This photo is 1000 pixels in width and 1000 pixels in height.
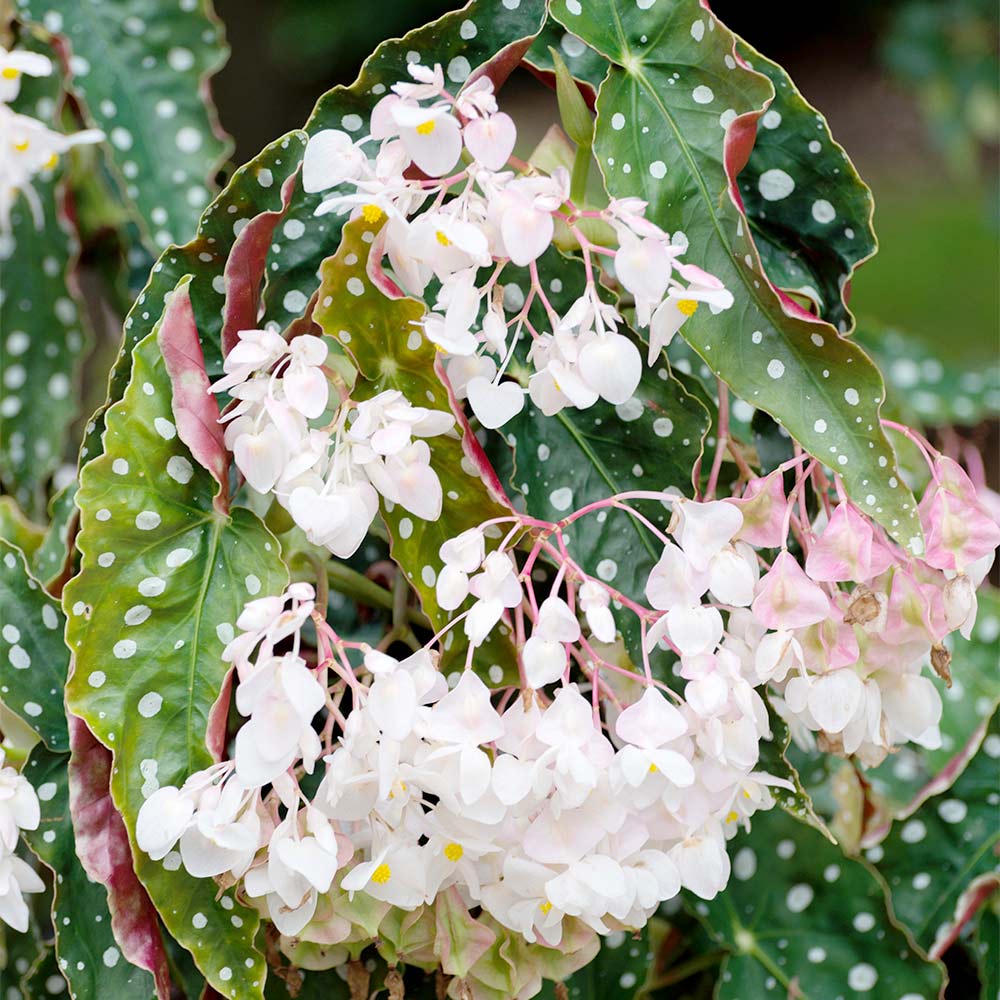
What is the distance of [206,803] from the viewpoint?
1.57ft

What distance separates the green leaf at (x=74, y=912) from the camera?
1.93 feet

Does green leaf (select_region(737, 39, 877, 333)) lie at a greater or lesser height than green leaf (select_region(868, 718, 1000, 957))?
greater

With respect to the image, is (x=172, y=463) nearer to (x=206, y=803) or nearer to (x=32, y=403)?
(x=206, y=803)

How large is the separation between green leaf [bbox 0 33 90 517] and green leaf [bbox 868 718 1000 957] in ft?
2.12

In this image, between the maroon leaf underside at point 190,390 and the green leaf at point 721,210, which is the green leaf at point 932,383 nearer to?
the green leaf at point 721,210

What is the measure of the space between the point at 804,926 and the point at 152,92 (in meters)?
0.69

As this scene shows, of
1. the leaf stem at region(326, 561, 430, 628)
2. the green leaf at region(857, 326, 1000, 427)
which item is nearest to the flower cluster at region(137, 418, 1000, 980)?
the leaf stem at region(326, 561, 430, 628)

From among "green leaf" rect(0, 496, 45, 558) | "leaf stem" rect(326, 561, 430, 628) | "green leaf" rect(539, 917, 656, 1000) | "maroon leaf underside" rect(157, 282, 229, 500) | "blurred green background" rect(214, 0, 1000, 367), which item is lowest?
"blurred green background" rect(214, 0, 1000, 367)

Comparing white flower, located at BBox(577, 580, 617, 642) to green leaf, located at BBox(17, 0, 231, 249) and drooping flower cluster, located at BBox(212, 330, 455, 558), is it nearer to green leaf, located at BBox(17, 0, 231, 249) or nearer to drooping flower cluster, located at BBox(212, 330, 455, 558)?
drooping flower cluster, located at BBox(212, 330, 455, 558)

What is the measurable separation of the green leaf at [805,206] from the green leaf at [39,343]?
541mm

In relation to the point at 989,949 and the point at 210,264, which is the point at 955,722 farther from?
the point at 210,264

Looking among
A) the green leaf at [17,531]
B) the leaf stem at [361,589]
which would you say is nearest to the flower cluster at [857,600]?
the leaf stem at [361,589]

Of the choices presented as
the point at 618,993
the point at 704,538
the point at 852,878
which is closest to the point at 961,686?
the point at 852,878

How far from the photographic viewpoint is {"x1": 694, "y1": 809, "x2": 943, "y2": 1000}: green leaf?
69 cm
